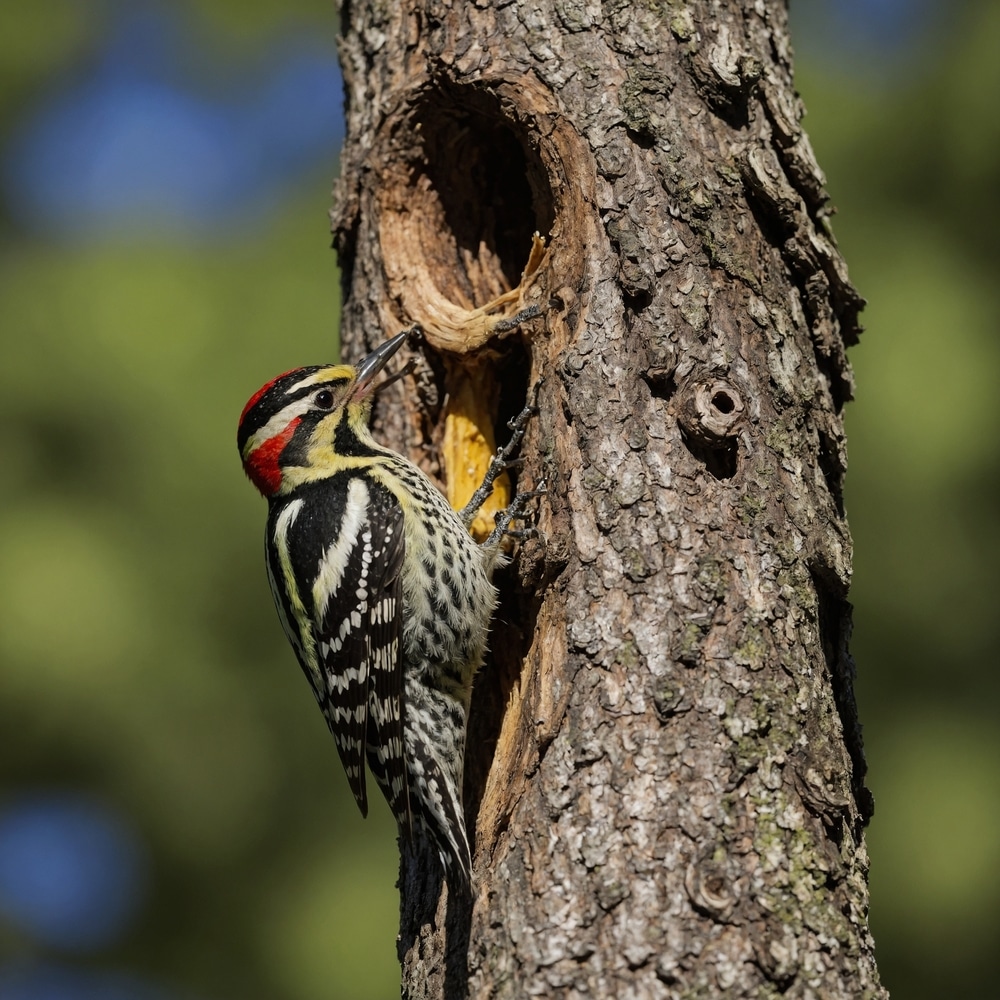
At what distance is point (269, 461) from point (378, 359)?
75 centimetres

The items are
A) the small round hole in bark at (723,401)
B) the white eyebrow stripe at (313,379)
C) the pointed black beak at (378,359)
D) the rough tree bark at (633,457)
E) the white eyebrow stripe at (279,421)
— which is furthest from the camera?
the white eyebrow stripe at (279,421)

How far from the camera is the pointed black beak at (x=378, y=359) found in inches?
186

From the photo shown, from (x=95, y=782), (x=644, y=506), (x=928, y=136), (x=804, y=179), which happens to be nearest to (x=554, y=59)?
(x=804, y=179)

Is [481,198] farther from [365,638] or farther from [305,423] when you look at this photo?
[365,638]

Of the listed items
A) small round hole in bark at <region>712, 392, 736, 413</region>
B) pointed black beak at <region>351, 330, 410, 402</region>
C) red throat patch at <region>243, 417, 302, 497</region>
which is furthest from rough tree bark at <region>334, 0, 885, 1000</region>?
red throat patch at <region>243, 417, 302, 497</region>

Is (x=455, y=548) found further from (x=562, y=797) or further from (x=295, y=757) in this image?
(x=295, y=757)

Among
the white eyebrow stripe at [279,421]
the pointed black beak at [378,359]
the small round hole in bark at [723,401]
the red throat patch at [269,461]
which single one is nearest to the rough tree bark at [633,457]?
the small round hole in bark at [723,401]

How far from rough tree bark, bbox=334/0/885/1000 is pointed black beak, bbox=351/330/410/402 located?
0.15 m

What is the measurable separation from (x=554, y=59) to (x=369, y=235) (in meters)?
1.05

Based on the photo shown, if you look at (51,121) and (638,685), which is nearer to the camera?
(638,685)

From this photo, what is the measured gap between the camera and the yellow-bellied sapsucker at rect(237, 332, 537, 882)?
4.47 m

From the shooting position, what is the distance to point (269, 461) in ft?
17.0

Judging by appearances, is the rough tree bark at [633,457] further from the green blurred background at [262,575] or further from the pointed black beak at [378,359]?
the green blurred background at [262,575]

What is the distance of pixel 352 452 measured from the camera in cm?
504
